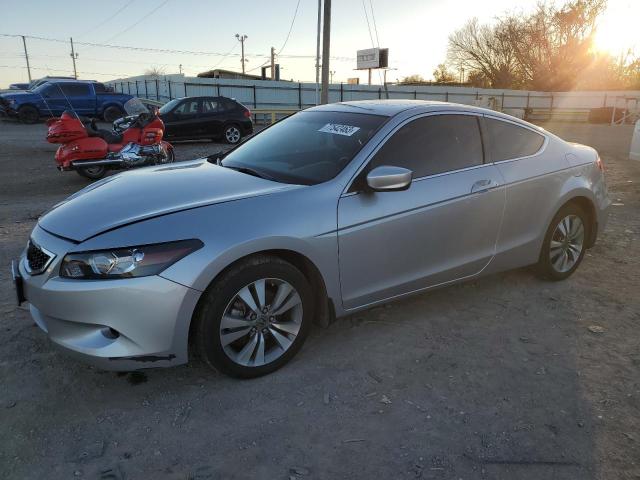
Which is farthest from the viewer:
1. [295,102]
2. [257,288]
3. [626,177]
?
[295,102]

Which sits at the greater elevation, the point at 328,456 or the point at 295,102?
the point at 295,102

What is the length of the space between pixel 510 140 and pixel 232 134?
533 inches

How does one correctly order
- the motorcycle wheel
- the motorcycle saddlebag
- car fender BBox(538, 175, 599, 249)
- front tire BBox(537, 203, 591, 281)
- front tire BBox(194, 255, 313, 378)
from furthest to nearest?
the motorcycle wheel → the motorcycle saddlebag → front tire BBox(537, 203, 591, 281) → car fender BBox(538, 175, 599, 249) → front tire BBox(194, 255, 313, 378)

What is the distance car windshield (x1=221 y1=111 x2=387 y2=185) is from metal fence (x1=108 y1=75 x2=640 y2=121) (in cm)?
1971

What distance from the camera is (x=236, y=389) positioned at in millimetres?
2918

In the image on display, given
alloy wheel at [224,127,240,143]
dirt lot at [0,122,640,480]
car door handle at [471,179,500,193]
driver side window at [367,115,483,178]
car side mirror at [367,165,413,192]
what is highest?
driver side window at [367,115,483,178]

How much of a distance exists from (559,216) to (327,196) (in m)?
2.34

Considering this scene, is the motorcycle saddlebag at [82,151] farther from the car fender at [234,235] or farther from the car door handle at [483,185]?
the car door handle at [483,185]

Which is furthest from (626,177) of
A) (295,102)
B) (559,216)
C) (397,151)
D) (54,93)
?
(295,102)

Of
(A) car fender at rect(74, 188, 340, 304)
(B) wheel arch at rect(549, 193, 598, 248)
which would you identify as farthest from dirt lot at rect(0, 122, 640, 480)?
(B) wheel arch at rect(549, 193, 598, 248)

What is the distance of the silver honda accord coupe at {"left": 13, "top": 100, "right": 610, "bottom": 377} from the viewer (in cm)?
259

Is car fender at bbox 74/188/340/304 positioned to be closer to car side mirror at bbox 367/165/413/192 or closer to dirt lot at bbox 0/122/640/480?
car side mirror at bbox 367/165/413/192

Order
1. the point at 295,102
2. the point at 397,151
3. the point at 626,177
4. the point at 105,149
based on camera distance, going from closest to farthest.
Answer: the point at 397,151 → the point at 105,149 → the point at 626,177 → the point at 295,102

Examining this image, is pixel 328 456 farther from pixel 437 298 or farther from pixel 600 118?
pixel 600 118
